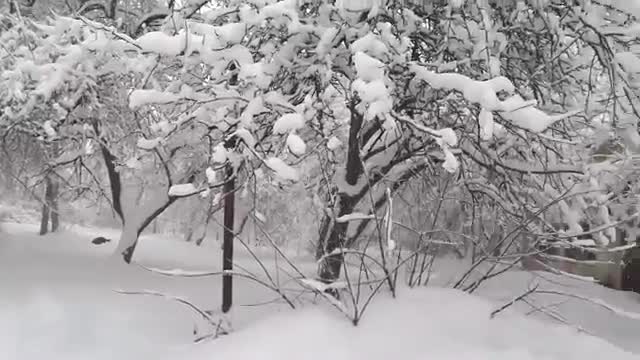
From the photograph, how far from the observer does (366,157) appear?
5.89 metres

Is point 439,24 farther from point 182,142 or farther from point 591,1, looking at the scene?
point 182,142

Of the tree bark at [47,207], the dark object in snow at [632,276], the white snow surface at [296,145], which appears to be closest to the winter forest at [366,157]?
the white snow surface at [296,145]

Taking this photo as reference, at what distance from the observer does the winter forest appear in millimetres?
3385

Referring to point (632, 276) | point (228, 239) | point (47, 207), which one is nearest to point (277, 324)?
point (228, 239)

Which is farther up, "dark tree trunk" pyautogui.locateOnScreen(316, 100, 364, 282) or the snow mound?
"dark tree trunk" pyautogui.locateOnScreen(316, 100, 364, 282)

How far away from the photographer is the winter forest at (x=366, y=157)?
338cm

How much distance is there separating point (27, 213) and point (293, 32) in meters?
23.0

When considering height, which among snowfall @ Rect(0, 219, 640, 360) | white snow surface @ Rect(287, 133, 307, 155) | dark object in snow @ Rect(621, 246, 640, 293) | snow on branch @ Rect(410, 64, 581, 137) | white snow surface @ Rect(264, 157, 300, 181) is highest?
snow on branch @ Rect(410, 64, 581, 137)

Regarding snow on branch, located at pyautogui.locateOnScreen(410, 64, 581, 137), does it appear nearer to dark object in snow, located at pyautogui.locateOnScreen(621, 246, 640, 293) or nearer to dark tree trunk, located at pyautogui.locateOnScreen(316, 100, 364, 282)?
dark tree trunk, located at pyautogui.locateOnScreen(316, 100, 364, 282)

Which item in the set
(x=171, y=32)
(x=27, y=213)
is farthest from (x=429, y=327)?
(x=27, y=213)

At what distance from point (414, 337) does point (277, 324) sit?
807 mm

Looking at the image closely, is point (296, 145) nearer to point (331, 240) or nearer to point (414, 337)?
point (414, 337)

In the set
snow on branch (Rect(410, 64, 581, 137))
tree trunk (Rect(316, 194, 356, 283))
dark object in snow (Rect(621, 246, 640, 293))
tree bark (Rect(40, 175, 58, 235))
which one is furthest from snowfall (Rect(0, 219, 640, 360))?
tree bark (Rect(40, 175, 58, 235))

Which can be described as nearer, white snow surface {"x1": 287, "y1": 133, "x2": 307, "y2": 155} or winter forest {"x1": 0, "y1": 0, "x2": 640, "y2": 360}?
white snow surface {"x1": 287, "y1": 133, "x2": 307, "y2": 155}
